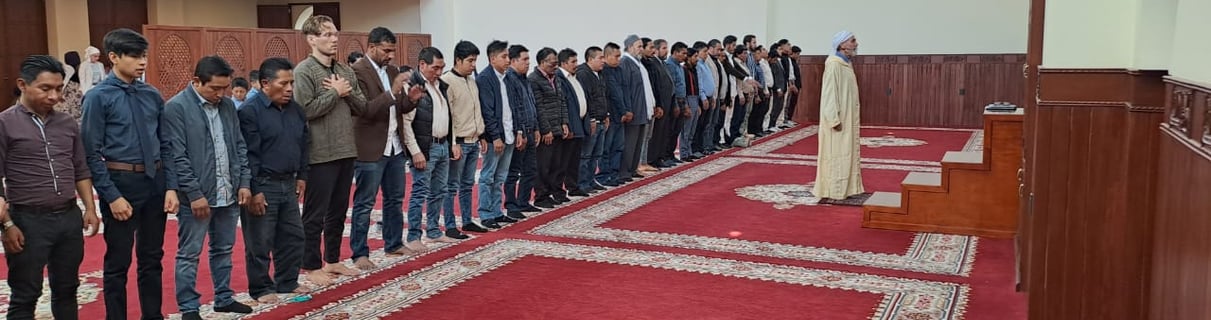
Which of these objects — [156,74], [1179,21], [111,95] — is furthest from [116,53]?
[156,74]

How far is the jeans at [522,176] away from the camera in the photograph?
253 inches

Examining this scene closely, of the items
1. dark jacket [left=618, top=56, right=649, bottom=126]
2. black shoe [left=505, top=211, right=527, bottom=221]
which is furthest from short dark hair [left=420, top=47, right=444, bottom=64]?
dark jacket [left=618, top=56, right=649, bottom=126]

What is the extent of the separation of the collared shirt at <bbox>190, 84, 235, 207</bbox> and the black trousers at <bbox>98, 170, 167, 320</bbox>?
5.6 inches

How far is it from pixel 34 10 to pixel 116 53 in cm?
1099

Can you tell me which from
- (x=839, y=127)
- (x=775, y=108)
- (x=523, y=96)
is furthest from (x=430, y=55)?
(x=775, y=108)

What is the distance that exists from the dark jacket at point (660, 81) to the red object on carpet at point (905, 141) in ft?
7.46


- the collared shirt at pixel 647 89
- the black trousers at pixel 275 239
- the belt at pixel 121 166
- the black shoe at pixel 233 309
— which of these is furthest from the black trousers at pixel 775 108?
the belt at pixel 121 166

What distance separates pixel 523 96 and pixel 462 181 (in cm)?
77

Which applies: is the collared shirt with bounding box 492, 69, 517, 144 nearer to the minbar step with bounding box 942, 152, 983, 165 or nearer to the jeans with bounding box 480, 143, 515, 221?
the jeans with bounding box 480, 143, 515, 221

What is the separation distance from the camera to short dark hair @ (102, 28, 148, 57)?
3332mm

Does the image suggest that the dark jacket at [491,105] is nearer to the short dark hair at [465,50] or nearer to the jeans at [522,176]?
the short dark hair at [465,50]

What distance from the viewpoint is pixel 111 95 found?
132 inches

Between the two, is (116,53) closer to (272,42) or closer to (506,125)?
(506,125)

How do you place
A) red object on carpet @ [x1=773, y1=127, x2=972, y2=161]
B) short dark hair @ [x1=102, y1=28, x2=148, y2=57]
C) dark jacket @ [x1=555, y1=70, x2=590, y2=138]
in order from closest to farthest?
short dark hair @ [x1=102, y1=28, x2=148, y2=57], dark jacket @ [x1=555, y1=70, x2=590, y2=138], red object on carpet @ [x1=773, y1=127, x2=972, y2=161]
